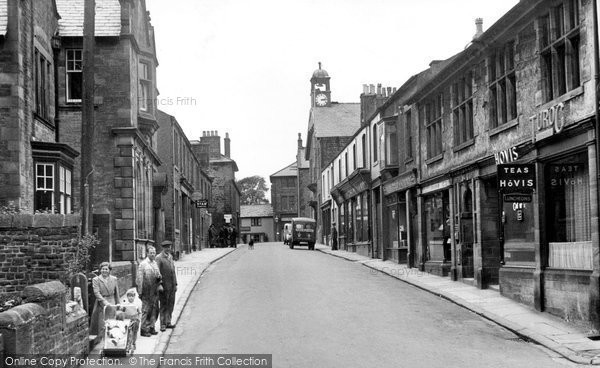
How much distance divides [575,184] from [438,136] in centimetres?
1081

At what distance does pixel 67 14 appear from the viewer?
26.1 m

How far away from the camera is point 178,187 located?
42406 mm

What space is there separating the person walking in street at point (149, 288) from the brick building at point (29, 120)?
19.0 ft

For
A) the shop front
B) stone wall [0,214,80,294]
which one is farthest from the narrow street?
the shop front

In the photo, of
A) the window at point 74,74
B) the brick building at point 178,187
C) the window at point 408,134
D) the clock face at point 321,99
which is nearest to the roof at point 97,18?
the window at point 74,74

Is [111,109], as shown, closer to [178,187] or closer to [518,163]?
[518,163]

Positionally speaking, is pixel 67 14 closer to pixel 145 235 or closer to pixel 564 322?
pixel 145 235

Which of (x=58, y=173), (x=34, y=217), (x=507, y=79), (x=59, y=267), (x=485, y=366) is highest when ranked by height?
(x=507, y=79)

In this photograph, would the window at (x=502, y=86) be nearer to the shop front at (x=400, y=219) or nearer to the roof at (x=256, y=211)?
the shop front at (x=400, y=219)

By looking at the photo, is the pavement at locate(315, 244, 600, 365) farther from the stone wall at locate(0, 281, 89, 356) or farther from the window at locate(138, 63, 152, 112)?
the window at locate(138, 63, 152, 112)

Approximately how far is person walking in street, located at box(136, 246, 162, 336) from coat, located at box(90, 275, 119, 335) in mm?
721

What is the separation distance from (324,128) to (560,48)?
58.5m

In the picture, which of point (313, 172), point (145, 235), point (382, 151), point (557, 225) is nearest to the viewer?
point (557, 225)

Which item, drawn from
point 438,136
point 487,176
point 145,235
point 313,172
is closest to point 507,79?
point 487,176
